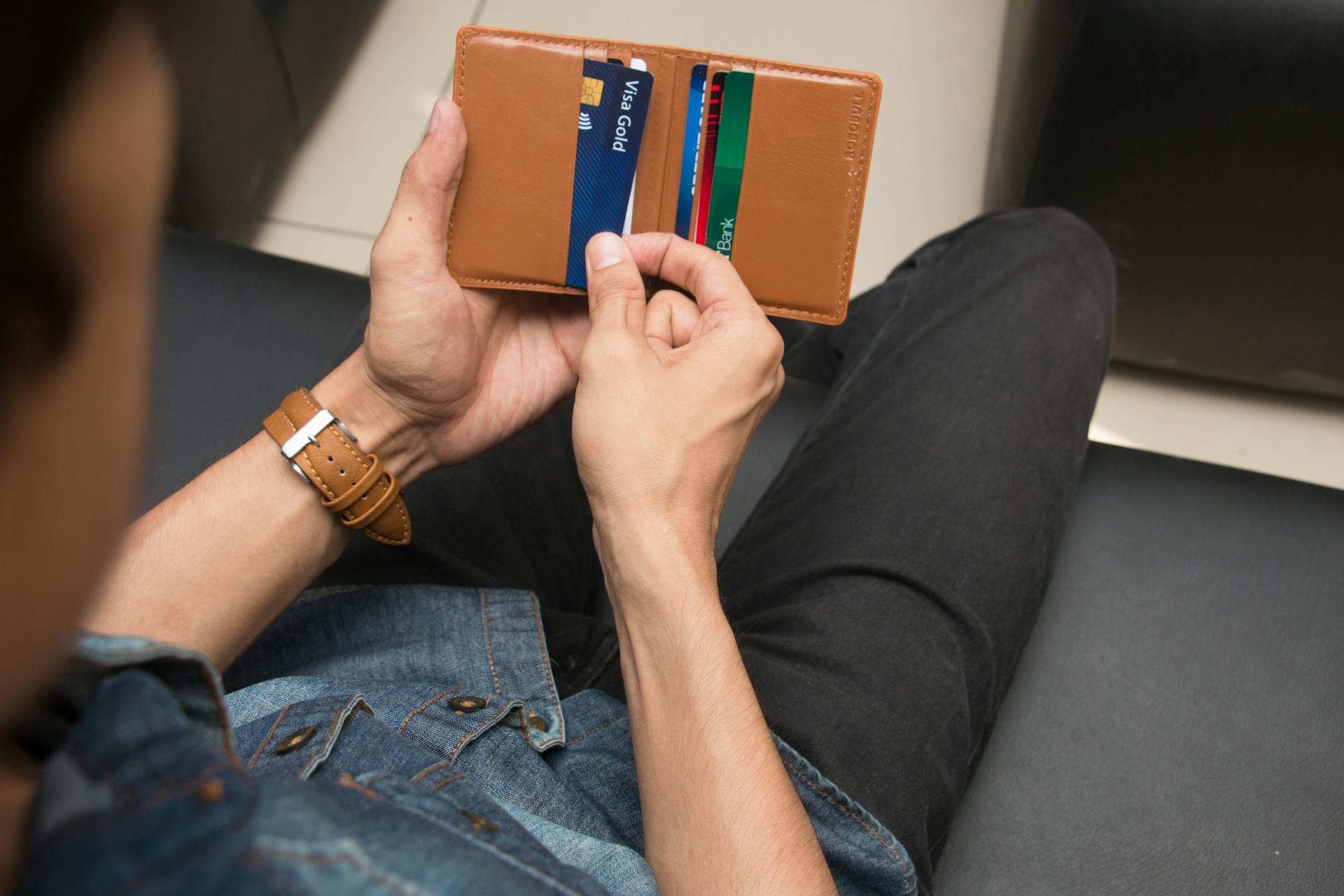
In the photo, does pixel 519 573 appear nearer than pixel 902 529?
No

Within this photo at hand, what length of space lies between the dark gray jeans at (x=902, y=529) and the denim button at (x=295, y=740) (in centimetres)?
26

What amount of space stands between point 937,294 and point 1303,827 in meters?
0.60

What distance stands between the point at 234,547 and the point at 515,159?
395 mm

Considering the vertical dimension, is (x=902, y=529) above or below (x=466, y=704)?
above

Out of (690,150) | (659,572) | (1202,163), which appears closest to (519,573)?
(659,572)

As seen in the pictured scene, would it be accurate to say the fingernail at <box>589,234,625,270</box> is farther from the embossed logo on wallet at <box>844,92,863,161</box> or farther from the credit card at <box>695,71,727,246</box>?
the embossed logo on wallet at <box>844,92,863,161</box>

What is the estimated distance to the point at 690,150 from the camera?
808 millimetres

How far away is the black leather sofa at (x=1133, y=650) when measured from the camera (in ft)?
2.54

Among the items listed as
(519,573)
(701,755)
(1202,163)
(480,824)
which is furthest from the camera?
(1202,163)

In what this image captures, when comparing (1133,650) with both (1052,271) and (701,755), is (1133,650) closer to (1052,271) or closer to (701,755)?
(1052,271)

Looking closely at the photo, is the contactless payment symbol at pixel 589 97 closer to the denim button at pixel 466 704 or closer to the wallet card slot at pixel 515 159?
the wallet card slot at pixel 515 159

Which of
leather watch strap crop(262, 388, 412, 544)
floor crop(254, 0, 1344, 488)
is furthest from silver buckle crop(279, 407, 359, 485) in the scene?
floor crop(254, 0, 1344, 488)

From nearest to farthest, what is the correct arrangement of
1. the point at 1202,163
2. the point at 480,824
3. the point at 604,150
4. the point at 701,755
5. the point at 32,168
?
the point at 32,168 → the point at 480,824 → the point at 701,755 → the point at 604,150 → the point at 1202,163

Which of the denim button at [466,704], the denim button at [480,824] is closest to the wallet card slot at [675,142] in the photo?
the denim button at [466,704]
